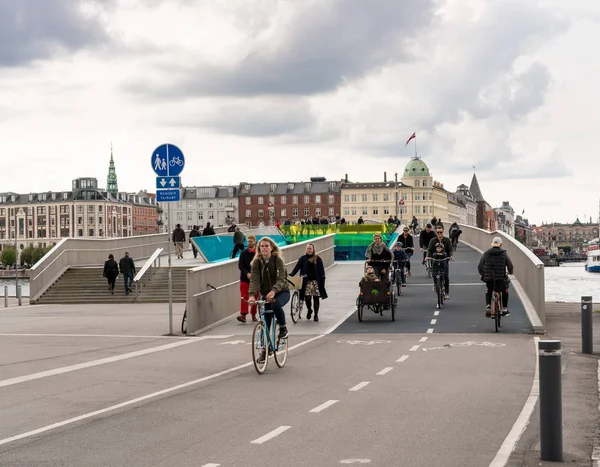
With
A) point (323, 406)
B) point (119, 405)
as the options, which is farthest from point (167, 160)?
point (323, 406)

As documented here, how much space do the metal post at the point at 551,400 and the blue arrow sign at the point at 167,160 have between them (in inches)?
490

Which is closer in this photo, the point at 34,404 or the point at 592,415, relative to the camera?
the point at 592,415

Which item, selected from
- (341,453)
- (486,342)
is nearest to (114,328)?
(486,342)

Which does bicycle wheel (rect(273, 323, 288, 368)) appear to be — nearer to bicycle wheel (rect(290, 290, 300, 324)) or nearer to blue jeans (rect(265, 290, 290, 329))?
blue jeans (rect(265, 290, 290, 329))

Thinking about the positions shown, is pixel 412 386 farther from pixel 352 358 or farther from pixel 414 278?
pixel 414 278

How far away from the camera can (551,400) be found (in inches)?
283

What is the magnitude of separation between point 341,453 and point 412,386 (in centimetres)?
406

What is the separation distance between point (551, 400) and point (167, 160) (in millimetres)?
12805

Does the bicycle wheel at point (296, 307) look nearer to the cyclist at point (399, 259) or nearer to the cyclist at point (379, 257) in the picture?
the cyclist at point (379, 257)

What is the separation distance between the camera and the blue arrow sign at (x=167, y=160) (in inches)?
740

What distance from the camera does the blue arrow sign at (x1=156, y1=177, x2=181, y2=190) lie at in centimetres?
1861

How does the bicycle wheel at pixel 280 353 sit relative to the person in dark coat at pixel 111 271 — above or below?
below

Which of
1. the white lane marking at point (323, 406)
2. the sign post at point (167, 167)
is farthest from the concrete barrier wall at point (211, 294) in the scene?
the white lane marking at point (323, 406)

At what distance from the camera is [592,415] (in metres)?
9.41
